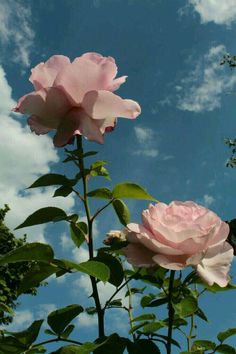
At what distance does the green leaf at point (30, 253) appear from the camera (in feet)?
3.97

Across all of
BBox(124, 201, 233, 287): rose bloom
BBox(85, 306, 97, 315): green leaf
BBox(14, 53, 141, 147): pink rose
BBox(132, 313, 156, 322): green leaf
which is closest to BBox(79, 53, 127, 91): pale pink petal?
BBox(14, 53, 141, 147): pink rose

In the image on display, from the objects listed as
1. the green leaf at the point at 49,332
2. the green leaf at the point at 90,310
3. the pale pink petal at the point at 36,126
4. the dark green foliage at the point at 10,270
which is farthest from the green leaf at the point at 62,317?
the dark green foliage at the point at 10,270

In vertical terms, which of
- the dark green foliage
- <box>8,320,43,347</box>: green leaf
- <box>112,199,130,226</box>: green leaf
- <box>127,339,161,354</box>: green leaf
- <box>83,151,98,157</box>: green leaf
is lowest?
<box>127,339,161,354</box>: green leaf

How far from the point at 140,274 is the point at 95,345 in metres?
0.32

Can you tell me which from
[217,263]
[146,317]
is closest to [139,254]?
[217,263]

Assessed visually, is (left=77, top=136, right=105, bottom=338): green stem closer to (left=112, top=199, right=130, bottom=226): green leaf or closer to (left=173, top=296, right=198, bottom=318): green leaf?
(left=112, top=199, right=130, bottom=226): green leaf

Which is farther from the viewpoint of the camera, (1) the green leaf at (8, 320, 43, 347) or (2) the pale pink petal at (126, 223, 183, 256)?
(1) the green leaf at (8, 320, 43, 347)

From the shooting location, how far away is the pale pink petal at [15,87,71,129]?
140 centimetres

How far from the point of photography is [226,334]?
1.96 m

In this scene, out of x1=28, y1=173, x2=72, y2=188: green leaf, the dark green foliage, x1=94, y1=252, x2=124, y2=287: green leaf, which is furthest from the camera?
the dark green foliage

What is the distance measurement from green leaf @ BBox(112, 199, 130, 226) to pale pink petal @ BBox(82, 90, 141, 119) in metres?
0.27

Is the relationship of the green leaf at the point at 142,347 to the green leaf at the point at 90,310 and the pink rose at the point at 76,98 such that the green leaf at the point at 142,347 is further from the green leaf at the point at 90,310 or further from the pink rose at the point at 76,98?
the green leaf at the point at 90,310

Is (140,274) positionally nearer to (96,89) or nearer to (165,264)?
(165,264)

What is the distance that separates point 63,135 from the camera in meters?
1.45
